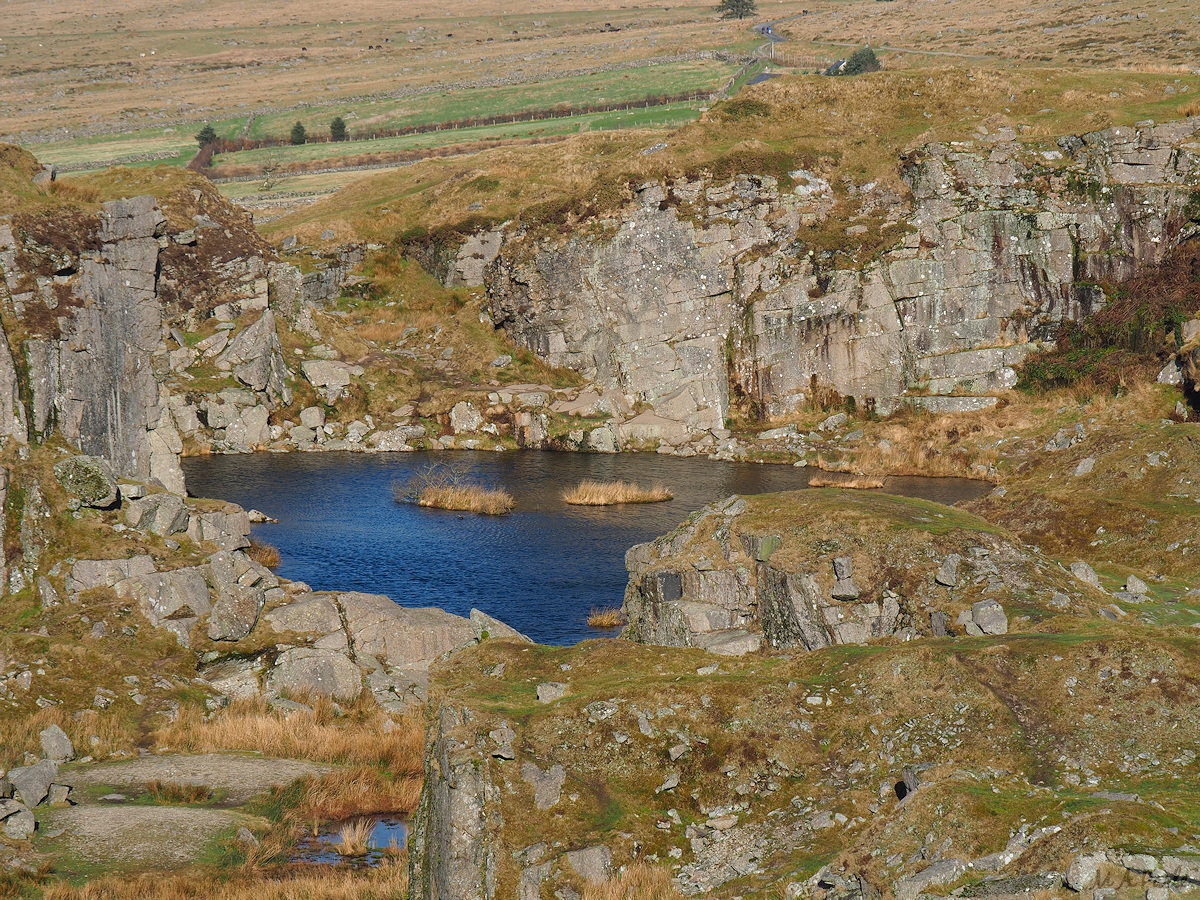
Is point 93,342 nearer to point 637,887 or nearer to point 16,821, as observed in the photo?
point 16,821

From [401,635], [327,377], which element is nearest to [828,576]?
[401,635]

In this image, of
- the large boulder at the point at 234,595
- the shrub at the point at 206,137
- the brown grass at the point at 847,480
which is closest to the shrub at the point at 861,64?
the brown grass at the point at 847,480

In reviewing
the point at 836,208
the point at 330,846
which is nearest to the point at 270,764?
the point at 330,846

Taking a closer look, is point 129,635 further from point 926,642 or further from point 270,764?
point 926,642

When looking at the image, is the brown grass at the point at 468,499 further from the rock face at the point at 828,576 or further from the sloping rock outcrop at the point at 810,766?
the sloping rock outcrop at the point at 810,766

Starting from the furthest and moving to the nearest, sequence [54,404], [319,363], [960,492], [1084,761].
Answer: [319,363]
[960,492]
[54,404]
[1084,761]

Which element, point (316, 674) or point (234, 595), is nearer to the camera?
point (316, 674)

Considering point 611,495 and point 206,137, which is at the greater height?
point 206,137

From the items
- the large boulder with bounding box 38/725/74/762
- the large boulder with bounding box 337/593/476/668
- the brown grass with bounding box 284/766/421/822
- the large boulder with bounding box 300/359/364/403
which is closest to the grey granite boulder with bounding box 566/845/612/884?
the brown grass with bounding box 284/766/421/822
